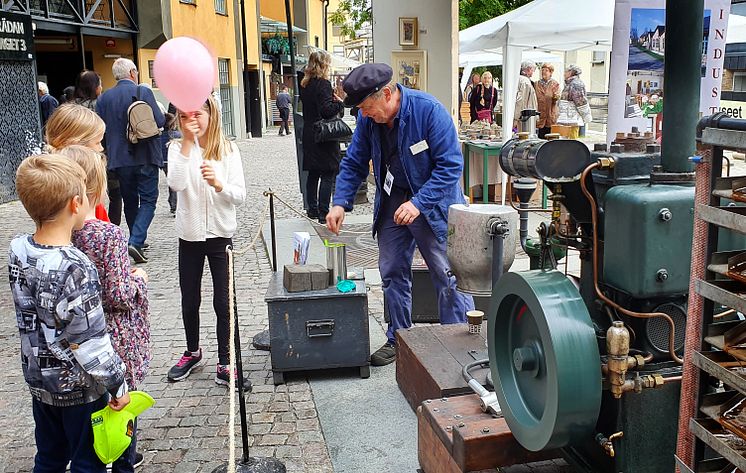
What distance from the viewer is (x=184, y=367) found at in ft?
13.8

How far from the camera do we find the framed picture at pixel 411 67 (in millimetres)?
10125

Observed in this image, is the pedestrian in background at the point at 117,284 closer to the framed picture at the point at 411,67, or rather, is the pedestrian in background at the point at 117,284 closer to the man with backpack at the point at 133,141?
the man with backpack at the point at 133,141

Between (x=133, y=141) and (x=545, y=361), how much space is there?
5.68 m

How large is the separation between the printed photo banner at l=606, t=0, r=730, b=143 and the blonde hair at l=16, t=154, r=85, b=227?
8.76 ft

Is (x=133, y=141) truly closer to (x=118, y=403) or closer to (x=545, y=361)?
(x=118, y=403)

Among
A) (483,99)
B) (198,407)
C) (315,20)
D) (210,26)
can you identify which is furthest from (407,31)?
(315,20)

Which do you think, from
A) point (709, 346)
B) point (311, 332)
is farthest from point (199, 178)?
point (709, 346)

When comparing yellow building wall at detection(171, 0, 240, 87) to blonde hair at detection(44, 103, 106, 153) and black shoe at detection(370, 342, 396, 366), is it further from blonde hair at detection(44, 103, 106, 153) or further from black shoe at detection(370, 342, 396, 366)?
black shoe at detection(370, 342, 396, 366)

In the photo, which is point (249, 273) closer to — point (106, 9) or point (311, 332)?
point (311, 332)

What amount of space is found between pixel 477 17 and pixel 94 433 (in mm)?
21470

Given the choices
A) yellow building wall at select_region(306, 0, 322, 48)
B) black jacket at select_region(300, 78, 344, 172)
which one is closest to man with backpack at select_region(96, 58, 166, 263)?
black jacket at select_region(300, 78, 344, 172)

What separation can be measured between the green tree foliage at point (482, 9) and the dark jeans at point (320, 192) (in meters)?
14.4

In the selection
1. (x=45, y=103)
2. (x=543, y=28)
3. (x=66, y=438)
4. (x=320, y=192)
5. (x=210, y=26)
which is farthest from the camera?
(x=210, y=26)

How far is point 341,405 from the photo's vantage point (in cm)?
379
